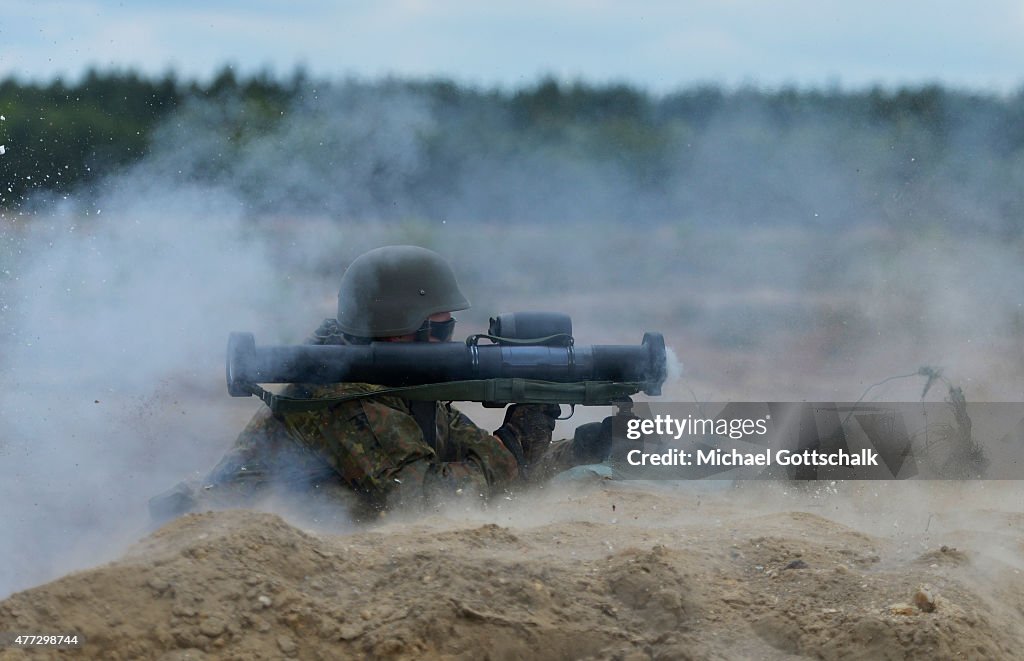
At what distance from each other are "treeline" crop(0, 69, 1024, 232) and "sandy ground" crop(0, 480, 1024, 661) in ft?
14.7

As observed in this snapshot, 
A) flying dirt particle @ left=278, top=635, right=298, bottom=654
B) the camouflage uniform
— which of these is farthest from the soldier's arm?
flying dirt particle @ left=278, top=635, right=298, bottom=654

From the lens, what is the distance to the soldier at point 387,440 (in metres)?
5.37

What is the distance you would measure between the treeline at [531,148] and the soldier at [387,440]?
2640 mm

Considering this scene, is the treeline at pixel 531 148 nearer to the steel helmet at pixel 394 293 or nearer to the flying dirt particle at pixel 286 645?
the steel helmet at pixel 394 293

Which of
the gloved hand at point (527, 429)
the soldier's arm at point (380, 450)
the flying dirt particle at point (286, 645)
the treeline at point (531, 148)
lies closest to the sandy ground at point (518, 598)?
the flying dirt particle at point (286, 645)

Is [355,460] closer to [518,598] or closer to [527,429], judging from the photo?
[527,429]

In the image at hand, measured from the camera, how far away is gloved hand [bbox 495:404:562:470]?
5883mm

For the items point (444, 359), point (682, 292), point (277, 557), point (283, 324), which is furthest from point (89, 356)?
point (682, 292)

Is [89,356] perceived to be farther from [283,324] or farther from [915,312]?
[915,312]

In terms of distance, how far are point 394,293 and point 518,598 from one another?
87.9 inches

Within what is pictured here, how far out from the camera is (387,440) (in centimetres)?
539

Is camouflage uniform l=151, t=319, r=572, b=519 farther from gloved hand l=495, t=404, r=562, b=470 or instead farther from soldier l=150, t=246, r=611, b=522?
gloved hand l=495, t=404, r=562, b=470

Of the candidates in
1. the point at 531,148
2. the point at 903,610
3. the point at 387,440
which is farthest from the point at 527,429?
the point at 531,148

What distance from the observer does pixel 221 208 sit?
7949 mm
